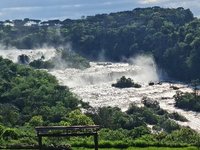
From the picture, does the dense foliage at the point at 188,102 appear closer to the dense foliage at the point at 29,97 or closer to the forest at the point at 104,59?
the forest at the point at 104,59

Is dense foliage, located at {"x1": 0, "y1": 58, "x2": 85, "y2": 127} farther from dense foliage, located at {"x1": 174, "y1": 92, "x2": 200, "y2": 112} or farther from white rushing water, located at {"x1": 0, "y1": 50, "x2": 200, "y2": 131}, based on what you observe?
dense foliage, located at {"x1": 174, "y1": 92, "x2": 200, "y2": 112}

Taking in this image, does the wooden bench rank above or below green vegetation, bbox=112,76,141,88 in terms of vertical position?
below

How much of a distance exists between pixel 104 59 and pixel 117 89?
42217 mm

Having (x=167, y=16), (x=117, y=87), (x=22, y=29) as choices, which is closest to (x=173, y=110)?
(x=117, y=87)

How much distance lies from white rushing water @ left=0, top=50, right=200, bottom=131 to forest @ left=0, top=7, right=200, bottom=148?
3008 mm

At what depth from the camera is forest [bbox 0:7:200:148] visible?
4525 centimetres

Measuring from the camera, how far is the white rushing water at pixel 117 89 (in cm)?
9106

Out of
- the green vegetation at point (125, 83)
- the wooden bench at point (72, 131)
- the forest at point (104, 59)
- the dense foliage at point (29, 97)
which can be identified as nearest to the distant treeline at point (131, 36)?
the forest at point (104, 59)

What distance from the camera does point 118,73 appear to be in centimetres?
11975

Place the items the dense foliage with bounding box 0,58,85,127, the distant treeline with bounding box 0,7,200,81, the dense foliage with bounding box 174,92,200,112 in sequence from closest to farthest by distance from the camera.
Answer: the dense foliage with bounding box 0,58,85,127, the dense foliage with bounding box 174,92,200,112, the distant treeline with bounding box 0,7,200,81

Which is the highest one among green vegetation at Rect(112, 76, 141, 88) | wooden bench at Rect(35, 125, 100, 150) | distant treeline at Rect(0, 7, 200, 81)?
distant treeline at Rect(0, 7, 200, 81)

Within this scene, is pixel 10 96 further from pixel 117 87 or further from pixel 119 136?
pixel 119 136

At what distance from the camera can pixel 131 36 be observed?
497 feet

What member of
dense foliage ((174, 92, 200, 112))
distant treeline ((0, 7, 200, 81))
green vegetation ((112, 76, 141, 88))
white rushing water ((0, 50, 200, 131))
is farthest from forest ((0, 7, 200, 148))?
green vegetation ((112, 76, 141, 88))
